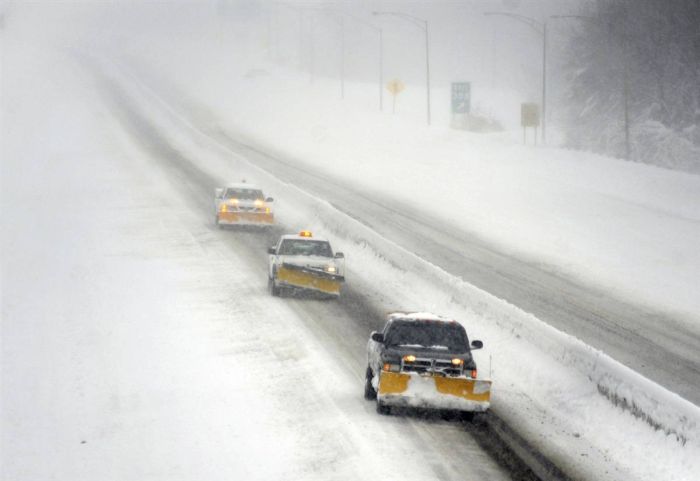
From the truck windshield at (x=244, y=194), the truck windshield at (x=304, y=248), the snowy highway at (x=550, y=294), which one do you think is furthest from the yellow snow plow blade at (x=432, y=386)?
the truck windshield at (x=244, y=194)

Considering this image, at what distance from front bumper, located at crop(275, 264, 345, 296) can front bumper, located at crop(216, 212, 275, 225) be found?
10.5 metres

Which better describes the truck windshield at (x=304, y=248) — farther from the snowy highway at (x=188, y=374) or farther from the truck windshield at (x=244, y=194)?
the truck windshield at (x=244, y=194)

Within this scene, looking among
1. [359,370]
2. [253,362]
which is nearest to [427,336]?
[359,370]

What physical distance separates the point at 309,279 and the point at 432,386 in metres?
9.66

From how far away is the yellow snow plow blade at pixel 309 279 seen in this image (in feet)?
83.5

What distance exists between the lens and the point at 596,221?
38.5 m

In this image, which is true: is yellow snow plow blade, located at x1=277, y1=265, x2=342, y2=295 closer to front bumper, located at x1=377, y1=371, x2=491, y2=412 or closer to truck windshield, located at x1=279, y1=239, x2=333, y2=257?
truck windshield, located at x1=279, y1=239, x2=333, y2=257

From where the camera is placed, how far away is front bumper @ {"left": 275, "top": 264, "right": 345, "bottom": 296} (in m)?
25.4

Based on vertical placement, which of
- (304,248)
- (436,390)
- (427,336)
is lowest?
(436,390)

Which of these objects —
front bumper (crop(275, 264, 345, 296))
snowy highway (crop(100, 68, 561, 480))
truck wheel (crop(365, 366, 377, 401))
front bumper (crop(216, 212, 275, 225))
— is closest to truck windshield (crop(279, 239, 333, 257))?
front bumper (crop(275, 264, 345, 296))

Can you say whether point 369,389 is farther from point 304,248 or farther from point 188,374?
point 304,248

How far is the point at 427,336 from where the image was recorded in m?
17.2

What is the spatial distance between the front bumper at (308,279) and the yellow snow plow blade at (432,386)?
368 inches

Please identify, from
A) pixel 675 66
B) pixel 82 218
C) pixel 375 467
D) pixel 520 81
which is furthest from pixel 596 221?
pixel 520 81
